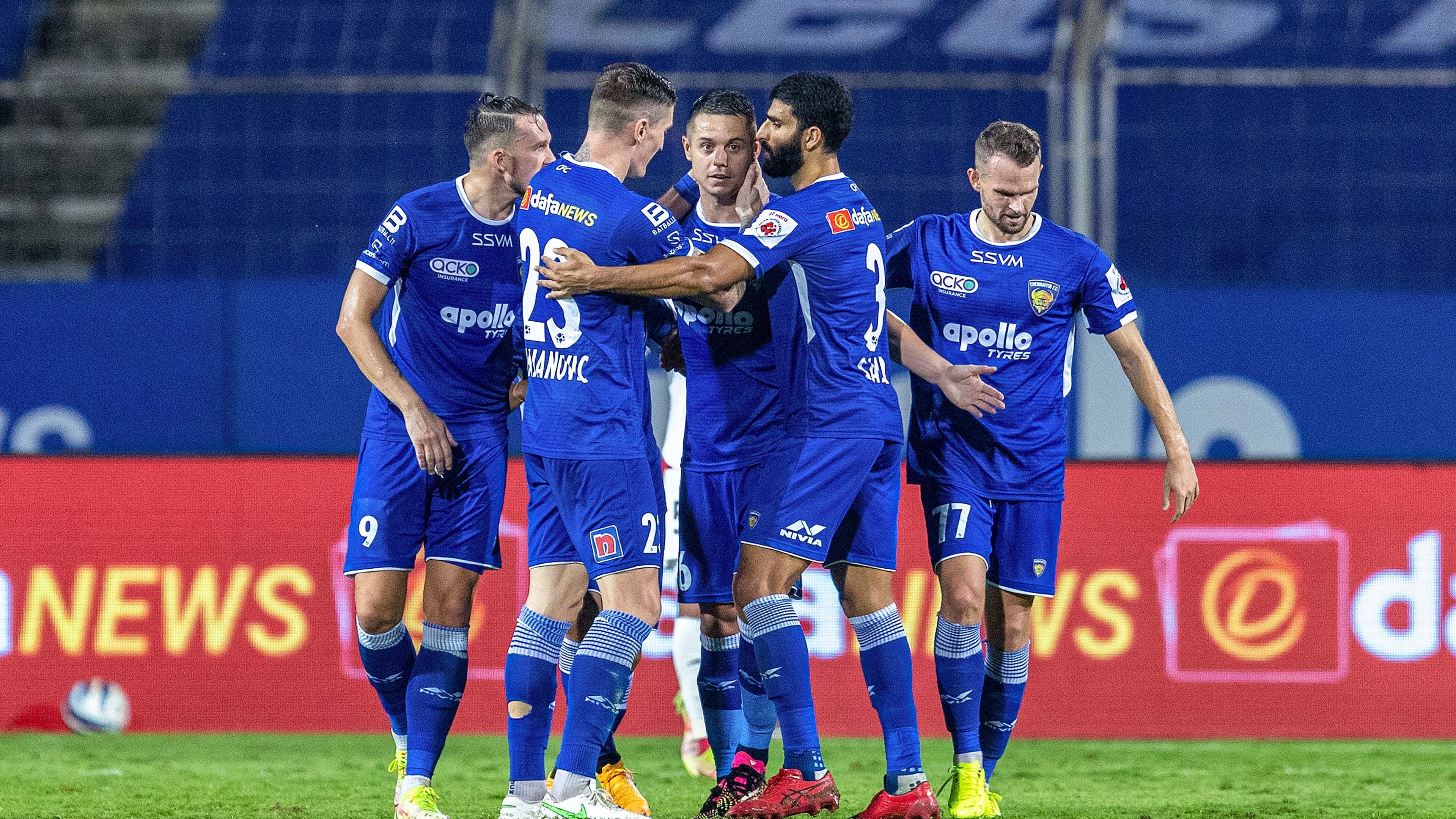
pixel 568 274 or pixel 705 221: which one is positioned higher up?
pixel 705 221

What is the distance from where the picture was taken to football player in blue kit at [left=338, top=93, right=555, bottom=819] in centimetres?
516

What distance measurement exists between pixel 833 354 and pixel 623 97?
0.97 m

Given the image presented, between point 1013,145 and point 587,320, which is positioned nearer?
point 587,320

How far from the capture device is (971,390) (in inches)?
206

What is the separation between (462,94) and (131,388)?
9.12 ft

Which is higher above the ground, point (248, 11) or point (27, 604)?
point (248, 11)

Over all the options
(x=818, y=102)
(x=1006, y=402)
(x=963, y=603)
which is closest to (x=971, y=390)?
(x=1006, y=402)

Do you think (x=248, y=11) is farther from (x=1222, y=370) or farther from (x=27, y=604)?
(x=1222, y=370)

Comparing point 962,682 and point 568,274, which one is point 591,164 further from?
point 962,682

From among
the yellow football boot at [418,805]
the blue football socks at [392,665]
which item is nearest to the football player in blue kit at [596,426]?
the yellow football boot at [418,805]

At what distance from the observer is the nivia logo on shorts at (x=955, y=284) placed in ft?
17.8

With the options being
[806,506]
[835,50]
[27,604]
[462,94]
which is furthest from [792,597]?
[835,50]

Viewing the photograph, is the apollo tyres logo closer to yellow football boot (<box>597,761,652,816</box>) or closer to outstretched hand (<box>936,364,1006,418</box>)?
outstretched hand (<box>936,364,1006,418</box>)

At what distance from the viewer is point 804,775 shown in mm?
4793
